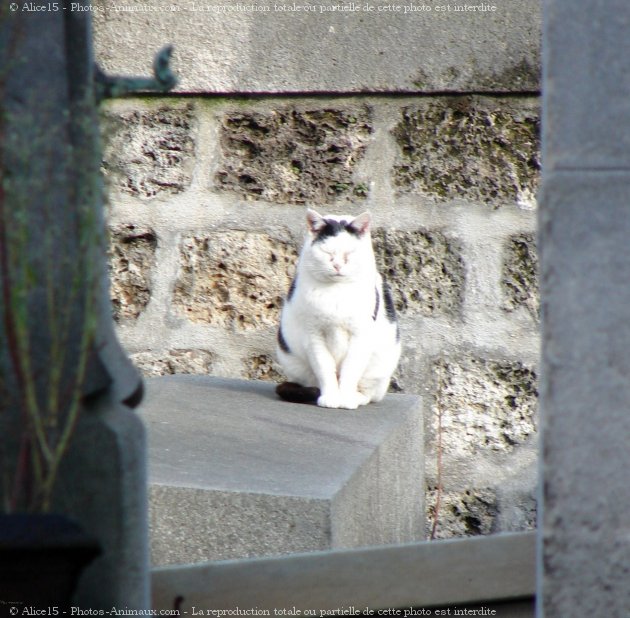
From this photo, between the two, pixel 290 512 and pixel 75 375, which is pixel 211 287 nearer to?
pixel 290 512

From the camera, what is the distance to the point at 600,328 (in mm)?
1250

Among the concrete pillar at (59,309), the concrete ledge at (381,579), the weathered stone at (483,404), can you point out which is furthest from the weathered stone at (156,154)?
→ the concrete pillar at (59,309)

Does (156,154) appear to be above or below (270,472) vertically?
above

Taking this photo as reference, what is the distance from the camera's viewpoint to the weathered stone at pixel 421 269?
2686 mm

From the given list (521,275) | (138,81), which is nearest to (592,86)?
(138,81)

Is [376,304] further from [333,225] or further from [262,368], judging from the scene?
[262,368]

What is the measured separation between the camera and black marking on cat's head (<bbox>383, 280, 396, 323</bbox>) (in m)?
2.69

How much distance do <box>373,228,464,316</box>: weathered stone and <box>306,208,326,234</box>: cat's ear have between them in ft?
0.66

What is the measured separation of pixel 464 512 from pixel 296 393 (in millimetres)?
495

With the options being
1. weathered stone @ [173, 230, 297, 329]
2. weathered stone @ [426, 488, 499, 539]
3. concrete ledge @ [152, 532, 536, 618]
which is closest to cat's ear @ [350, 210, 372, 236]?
weathered stone @ [173, 230, 297, 329]

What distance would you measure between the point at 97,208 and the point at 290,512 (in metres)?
0.79

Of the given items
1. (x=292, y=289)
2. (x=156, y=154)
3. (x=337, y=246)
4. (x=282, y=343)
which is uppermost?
(x=156, y=154)

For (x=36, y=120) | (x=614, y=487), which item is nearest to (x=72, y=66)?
(x=36, y=120)

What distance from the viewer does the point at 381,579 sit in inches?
60.2
